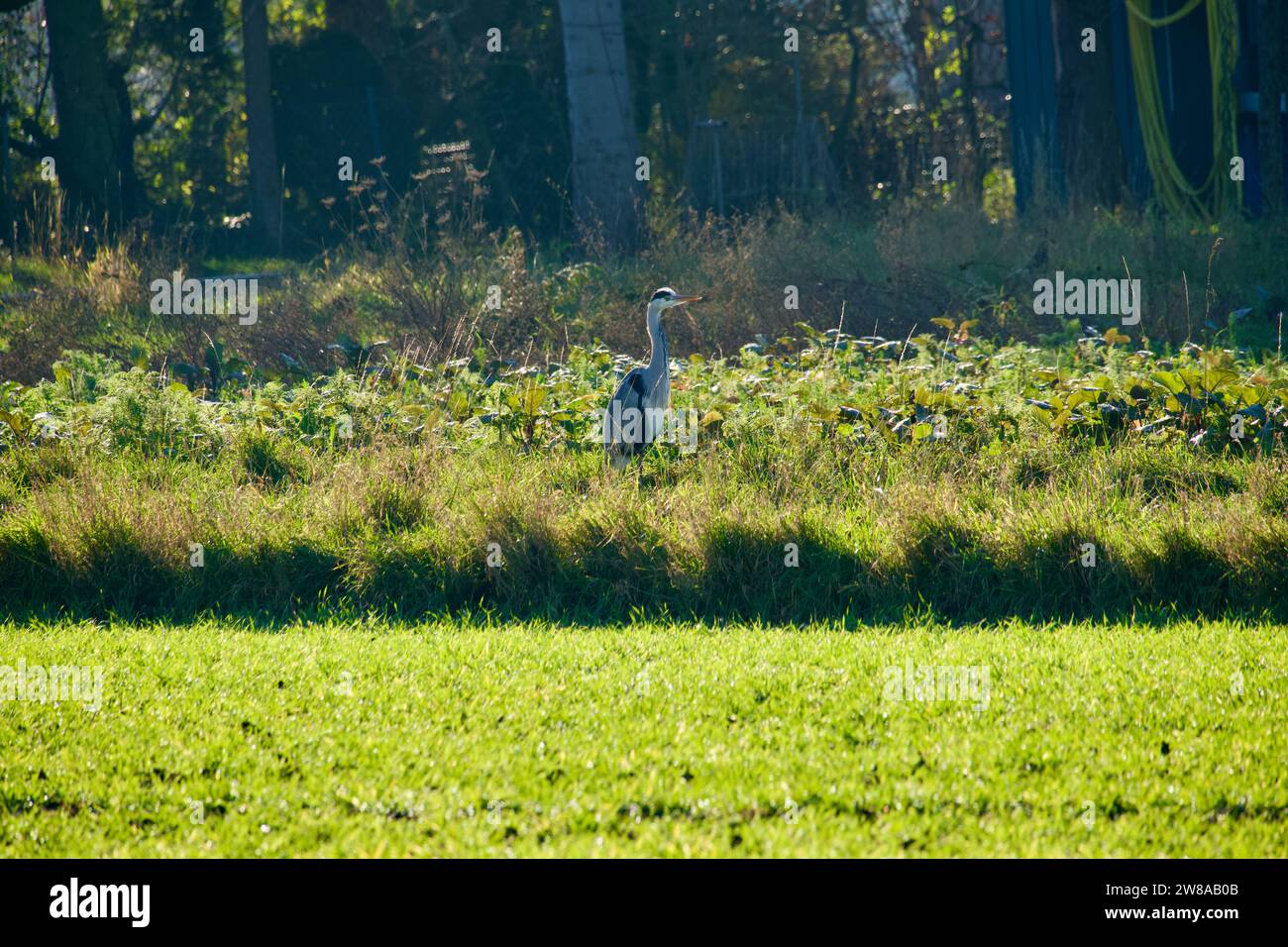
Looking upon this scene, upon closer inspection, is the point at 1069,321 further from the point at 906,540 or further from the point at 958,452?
the point at 906,540

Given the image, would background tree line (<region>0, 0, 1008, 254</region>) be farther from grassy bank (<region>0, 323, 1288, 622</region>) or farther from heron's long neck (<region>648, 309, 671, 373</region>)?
grassy bank (<region>0, 323, 1288, 622</region>)

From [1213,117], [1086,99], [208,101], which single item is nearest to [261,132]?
[208,101]

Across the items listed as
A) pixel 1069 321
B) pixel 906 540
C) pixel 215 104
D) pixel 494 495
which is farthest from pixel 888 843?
pixel 215 104

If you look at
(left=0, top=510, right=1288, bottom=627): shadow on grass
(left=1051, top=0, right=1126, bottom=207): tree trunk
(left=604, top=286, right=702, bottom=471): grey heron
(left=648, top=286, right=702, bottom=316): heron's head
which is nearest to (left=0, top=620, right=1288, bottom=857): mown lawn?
(left=0, top=510, right=1288, bottom=627): shadow on grass

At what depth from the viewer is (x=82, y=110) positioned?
17.4 m

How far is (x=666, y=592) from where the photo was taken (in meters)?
6.47

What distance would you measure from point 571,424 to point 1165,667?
4357 mm

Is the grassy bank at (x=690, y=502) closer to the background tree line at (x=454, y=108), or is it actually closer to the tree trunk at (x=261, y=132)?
the background tree line at (x=454, y=108)

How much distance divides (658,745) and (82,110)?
16.3 m

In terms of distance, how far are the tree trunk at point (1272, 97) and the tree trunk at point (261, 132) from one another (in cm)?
1285

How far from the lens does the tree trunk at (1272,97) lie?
13.3m

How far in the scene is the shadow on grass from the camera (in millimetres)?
6109

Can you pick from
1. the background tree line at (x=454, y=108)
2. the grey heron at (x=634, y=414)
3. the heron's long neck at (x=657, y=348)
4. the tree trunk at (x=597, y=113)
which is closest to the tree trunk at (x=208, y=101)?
the background tree line at (x=454, y=108)

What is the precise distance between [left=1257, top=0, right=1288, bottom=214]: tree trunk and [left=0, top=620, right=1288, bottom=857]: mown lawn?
9808 millimetres
